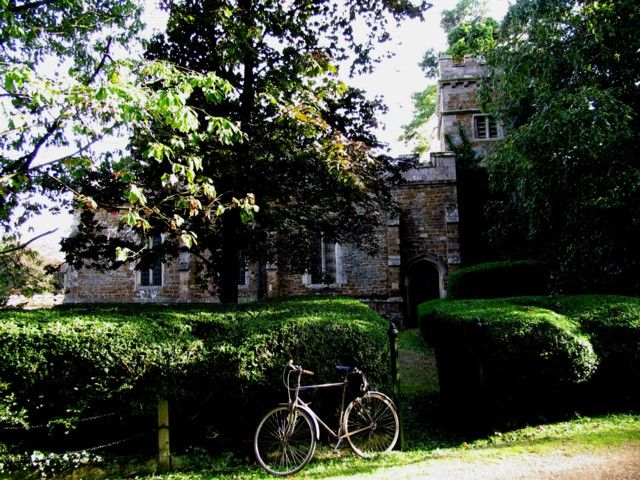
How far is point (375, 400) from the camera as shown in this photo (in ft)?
16.0

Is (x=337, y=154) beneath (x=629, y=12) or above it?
beneath

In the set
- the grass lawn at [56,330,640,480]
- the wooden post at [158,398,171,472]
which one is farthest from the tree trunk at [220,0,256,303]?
the grass lawn at [56,330,640,480]

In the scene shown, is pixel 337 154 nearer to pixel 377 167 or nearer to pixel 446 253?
pixel 377 167

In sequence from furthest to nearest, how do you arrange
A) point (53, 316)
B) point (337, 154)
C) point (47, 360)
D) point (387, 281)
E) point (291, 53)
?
point (387, 281) → point (291, 53) → point (337, 154) → point (53, 316) → point (47, 360)

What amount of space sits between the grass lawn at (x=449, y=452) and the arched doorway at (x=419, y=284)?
12880 millimetres

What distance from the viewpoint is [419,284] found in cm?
1862

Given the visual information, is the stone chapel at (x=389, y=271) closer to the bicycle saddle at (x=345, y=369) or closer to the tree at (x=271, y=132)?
the tree at (x=271, y=132)

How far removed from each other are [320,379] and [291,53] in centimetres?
593

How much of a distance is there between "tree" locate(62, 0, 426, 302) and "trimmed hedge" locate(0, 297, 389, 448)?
82.4 inches

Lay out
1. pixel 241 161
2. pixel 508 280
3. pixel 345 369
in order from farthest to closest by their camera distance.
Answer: pixel 508 280
pixel 241 161
pixel 345 369

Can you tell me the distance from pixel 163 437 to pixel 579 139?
902 centimetres

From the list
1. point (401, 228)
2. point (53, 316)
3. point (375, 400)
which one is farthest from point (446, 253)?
point (53, 316)

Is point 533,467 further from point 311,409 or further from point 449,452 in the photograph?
point 311,409

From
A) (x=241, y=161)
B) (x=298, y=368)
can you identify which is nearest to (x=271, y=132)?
(x=241, y=161)
